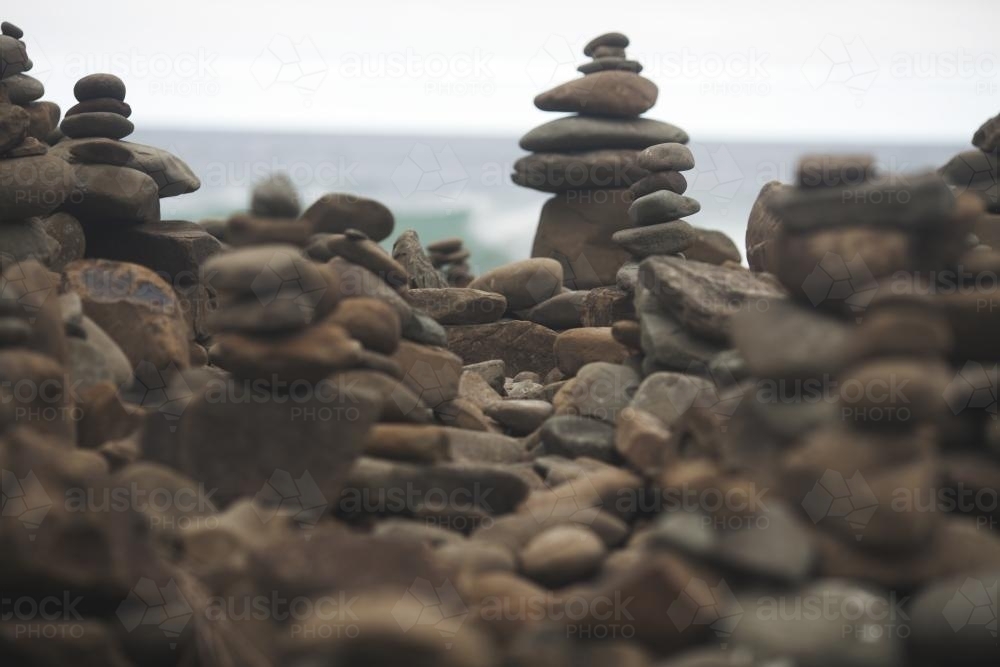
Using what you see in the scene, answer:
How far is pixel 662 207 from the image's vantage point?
913cm

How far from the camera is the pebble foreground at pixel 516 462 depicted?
4188 mm

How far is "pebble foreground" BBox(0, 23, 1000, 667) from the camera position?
4188mm

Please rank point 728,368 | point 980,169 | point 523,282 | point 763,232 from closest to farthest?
1. point 728,368
2. point 980,169
3. point 763,232
4. point 523,282

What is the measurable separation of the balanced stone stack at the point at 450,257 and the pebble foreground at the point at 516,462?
18.2ft

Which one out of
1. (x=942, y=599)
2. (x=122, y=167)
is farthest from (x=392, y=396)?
(x=122, y=167)

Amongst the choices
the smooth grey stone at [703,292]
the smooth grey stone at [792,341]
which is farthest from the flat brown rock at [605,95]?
the smooth grey stone at [792,341]

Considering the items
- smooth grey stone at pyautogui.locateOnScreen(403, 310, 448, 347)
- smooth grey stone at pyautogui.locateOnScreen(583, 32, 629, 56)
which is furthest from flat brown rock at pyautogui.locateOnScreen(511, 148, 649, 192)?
smooth grey stone at pyautogui.locateOnScreen(403, 310, 448, 347)

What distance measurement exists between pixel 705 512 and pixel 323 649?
160 cm

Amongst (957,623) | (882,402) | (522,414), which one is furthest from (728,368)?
(957,623)

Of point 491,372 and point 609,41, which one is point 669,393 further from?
point 609,41

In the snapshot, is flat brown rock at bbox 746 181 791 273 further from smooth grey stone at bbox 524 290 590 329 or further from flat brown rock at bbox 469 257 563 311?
flat brown rock at bbox 469 257 563 311

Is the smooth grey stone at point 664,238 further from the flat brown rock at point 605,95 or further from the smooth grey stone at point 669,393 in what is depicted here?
the flat brown rock at point 605,95

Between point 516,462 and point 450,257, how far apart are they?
23.4ft

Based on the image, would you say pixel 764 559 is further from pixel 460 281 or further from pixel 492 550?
pixel 460 281
